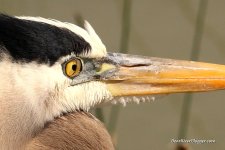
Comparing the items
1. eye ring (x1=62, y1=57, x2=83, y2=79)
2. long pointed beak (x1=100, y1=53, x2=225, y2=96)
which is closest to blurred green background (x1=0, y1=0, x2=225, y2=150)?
long pointed beak (x1=100, y1=53, x2=225, y2=96)

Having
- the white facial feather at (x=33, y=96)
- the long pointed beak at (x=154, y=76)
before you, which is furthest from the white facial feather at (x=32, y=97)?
the long pointed beak at (x=154, y=76)

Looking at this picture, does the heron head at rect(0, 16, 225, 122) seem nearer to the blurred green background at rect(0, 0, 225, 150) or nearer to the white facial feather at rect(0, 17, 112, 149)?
the white facial feather at rect(0, 17, 112, 149)

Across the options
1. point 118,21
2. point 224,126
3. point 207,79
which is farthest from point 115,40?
point 207,79

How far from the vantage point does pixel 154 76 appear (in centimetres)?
240

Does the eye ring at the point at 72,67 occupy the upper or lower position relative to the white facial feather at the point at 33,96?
upper

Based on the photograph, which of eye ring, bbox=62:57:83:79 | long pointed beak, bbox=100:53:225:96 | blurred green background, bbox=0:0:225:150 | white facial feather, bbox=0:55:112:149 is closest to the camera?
white facial feather, bbox=0:55:112:149

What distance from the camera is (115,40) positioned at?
4.29m

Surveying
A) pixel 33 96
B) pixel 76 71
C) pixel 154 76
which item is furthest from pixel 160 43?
pixel 33 96

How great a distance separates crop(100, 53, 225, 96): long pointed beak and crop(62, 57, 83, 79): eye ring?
10 centimetres

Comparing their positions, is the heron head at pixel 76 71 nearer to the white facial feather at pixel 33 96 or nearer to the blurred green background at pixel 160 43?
the white facial feather at pixel 33 96

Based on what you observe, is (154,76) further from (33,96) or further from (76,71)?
(33,96)

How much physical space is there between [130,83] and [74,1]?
6.64ft

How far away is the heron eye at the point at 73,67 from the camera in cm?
222

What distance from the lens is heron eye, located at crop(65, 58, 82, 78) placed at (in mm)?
2220
